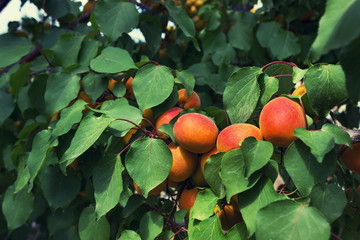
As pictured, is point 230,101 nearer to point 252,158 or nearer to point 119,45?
point 252,158

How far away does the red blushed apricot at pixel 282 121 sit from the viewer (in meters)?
0.61

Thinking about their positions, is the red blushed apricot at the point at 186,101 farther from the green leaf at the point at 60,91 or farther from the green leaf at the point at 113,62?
the green leaf at the point at 60,91

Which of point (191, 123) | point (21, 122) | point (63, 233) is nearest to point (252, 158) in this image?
point (191, 123)

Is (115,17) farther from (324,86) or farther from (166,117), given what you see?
(324,86)

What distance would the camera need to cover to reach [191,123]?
2.33 ft

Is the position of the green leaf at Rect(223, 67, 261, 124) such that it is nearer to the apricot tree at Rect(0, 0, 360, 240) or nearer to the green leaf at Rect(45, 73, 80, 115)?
the apricot tree at Rect(0, 0, 360, 240)

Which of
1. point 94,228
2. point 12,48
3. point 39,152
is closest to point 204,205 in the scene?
point 94,228

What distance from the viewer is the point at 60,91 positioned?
918 millimetres

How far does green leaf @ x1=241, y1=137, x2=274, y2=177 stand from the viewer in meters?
0.57

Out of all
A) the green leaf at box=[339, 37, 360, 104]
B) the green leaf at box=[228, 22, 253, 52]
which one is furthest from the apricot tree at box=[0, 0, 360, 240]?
the green leaf at box=[228, 22, 253, 52]

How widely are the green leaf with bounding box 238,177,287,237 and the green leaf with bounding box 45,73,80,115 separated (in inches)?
19.9

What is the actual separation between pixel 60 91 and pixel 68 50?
0.17 m

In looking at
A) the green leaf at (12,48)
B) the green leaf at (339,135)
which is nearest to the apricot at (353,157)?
the green leaf at (339,135)

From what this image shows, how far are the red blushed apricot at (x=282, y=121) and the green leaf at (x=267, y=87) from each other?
0.04 meters
